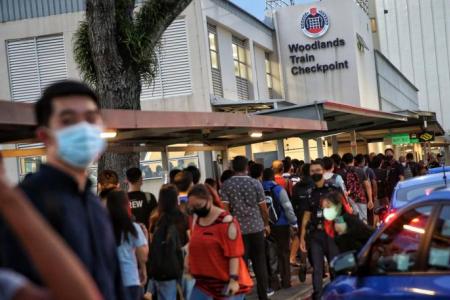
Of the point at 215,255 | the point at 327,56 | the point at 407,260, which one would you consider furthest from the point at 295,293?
the point at 327,56

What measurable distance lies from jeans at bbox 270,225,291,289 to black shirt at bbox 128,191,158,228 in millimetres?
2749

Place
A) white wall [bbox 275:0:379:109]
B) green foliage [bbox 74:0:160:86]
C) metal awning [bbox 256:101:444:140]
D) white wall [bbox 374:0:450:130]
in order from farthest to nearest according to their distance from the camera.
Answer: white wall [bbox 374:0:450:130], white wall [bbox 275:0:379:109], metal awning [bbox 256:101:444:140], green foliage [bbox 74:0:160:86]

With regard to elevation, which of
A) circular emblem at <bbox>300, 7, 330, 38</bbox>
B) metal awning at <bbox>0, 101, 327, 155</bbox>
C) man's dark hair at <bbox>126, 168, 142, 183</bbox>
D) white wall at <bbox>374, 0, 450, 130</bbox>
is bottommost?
man's dark hair at <bbox>126, 168, 142, 183</bbox>

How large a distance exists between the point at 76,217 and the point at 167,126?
21.1ft

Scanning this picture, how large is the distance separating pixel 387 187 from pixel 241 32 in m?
11.1

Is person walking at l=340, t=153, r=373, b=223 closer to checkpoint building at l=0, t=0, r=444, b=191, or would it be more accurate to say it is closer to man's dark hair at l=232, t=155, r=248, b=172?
checkpoint building at l=0, t=0, r=444, b=191

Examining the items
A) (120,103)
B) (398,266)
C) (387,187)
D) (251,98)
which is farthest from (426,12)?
(398,266)

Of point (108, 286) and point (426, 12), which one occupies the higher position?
point (426, 12)

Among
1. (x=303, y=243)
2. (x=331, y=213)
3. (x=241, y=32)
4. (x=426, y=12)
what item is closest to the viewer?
(x=331, y=213)

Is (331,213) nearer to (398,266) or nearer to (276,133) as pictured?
(398,266)

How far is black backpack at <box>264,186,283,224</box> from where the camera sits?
10.1 metres

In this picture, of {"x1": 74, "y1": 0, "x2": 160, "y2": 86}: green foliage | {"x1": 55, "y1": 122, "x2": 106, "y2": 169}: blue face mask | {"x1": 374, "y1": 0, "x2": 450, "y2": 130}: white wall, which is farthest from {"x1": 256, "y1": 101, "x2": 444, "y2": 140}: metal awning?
{"x1": 374, "y1": 0, "x2": 450, "y2": 130}: white wall

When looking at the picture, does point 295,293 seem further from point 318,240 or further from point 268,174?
point 268,174

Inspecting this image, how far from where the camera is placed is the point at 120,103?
10.7 meters
